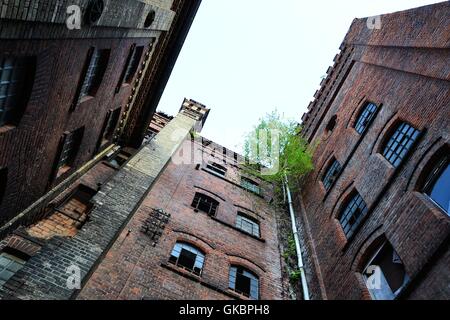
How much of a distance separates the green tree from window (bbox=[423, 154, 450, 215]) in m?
7.81

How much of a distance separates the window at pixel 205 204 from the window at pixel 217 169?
2796mm

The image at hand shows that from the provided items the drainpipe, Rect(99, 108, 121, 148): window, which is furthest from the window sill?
Rect(99, 108, 121, 148): window

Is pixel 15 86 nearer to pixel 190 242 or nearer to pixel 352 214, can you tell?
pixel 190 242

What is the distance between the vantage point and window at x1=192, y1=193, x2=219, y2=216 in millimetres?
12531

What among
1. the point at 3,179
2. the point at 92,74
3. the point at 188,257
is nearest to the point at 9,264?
the point at 3,179

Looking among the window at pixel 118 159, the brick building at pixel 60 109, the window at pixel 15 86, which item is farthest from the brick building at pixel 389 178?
the window at pixel 15 86

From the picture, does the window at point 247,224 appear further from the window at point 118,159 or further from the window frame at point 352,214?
the window at point 118,159

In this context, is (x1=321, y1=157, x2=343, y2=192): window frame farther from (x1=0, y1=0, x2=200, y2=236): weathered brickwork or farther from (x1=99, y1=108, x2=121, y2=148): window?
(x1=99, y1=108, x2=121, y2=148): window

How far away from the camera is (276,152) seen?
16750mm

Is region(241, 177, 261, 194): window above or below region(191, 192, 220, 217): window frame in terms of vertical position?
above

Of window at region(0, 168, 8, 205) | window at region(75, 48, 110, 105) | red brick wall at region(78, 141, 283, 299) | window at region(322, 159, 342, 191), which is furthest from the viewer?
window at region(322, 159, 342, 191)

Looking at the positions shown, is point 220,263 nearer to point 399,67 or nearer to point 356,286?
point 356,286

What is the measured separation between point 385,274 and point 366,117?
654cm

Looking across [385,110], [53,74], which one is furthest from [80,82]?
[385,110]
